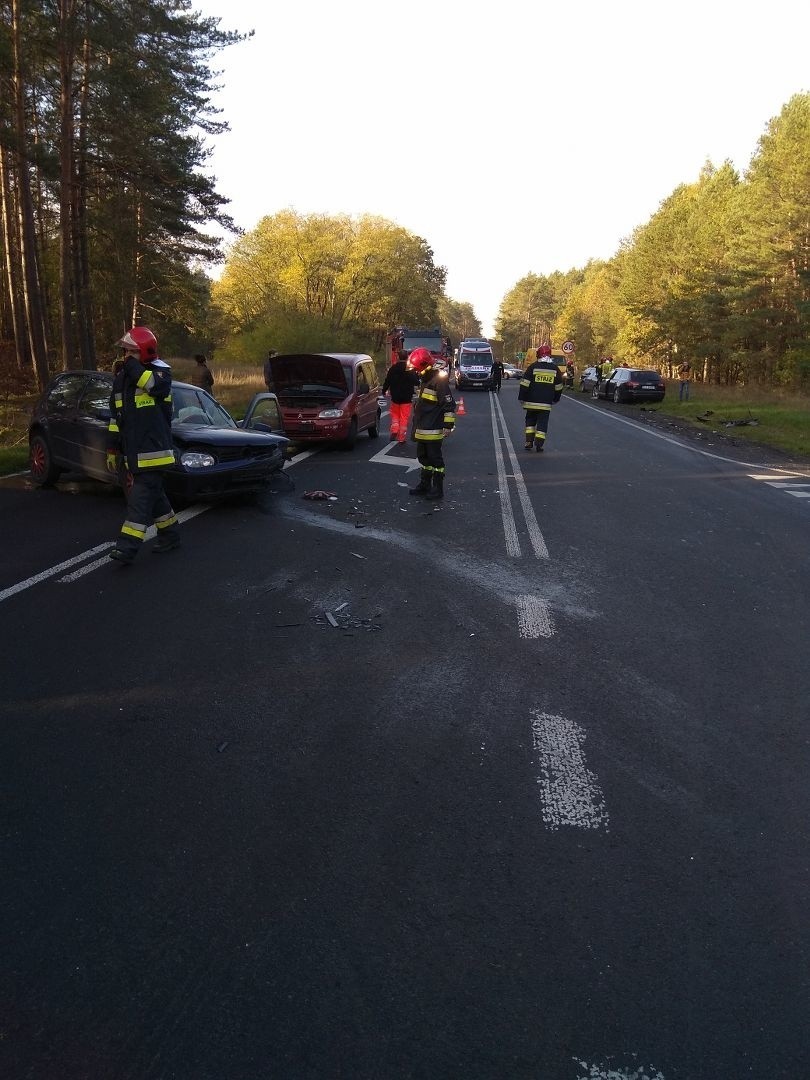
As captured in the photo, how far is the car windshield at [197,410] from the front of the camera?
10047 millimetres

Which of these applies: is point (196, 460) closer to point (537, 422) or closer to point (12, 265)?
point (537, 422)

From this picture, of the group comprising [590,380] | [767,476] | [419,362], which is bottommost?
[767,476]

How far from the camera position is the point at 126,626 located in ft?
18.3

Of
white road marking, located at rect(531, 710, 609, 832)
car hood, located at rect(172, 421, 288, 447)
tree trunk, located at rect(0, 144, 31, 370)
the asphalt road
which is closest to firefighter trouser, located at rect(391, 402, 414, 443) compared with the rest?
car hood, located at rect(172, 421, 288, 447)

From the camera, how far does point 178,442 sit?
9.34 metres

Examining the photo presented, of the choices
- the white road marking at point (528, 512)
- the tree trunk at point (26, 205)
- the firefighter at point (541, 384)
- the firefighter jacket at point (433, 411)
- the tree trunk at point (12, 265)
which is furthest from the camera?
the tree trunk at point (12, 265)

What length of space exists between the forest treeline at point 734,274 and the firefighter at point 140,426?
109ft

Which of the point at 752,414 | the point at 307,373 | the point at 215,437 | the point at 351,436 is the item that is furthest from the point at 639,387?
the point at 215,437

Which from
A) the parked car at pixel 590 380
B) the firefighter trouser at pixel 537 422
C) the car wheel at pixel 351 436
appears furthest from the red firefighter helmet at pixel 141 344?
the parked car at pixel 590 380

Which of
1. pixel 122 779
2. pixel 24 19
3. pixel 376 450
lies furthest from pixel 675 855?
pixel 24 19

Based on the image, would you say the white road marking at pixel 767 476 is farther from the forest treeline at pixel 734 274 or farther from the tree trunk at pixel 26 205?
the forest treeline at pixel 734 274

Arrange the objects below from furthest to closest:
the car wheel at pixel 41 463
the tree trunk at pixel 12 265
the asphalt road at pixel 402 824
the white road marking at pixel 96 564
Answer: the tree trunk at pixel 12 265 → the car wheel at pixel 41 463 → the white road marking at pixel 96 564 → the asphalt road at pixel 402 824

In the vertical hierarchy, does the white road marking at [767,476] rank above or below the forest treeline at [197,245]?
below

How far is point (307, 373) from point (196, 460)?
702 centimetres
